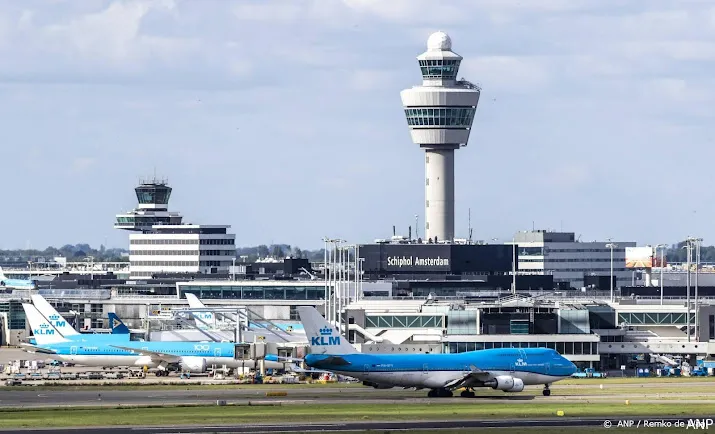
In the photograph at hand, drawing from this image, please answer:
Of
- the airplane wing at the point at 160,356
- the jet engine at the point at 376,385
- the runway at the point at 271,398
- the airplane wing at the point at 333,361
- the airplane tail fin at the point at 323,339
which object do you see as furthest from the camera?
the airplane wing at the point at 160,356

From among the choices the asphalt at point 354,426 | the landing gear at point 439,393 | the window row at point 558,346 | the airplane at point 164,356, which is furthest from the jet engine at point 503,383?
the window row at point 558,346

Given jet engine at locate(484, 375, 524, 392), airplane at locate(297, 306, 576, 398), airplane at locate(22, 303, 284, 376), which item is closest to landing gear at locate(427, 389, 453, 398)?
airplane at locate(297, 306, 576, 398)

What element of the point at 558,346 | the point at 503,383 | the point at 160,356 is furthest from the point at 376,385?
the point at 558,346

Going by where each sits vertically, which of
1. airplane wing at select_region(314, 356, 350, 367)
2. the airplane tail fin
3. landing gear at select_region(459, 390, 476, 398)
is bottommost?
landing gear at select_region(459, 390, 476, 398)

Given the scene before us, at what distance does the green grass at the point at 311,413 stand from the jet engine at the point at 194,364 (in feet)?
199

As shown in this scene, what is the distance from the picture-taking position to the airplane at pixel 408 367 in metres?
139

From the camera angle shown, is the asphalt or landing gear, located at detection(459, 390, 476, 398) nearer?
the asphalt

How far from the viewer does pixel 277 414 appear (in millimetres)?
116750

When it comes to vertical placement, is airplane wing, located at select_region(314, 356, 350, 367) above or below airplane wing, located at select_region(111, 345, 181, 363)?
above

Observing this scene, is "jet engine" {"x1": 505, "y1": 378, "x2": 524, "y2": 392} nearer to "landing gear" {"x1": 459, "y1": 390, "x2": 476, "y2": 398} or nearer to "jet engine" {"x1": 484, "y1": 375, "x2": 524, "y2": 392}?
"jet engine" {"x1": 484, "y1": 375, "x2": 524, "y2": 392}

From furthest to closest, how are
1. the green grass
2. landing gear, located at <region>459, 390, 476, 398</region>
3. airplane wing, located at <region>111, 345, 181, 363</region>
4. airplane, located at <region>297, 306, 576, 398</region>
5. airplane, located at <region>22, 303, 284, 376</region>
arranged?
airplane wing, located at <region>111, 345, 181, 363</region> < airplane, located at <region>22, 303, 284, 376</region> < landing gear, located at <region>459, 390, 476, 398</region> < airplane, located at <region>297, 306, 576, 398</region> < the green grass

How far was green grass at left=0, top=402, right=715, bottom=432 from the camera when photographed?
11156 centimetres

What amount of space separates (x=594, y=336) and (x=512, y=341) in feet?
34.0

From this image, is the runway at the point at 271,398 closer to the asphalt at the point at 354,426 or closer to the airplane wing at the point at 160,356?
the asphalt at the point at 354,426
